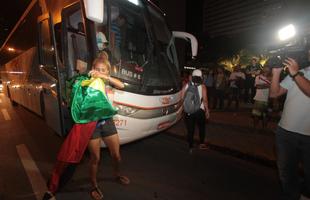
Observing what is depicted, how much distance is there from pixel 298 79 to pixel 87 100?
236cm

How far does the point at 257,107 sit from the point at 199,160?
287 cm

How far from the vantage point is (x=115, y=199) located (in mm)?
3912

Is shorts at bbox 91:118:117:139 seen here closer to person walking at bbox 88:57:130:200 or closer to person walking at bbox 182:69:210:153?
person walking at bbox 88:57:130:200

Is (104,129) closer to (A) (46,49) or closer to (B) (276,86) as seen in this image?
(B) (276,86)

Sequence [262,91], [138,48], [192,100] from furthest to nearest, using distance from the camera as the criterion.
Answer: [262,91], [192,100], [138,48]

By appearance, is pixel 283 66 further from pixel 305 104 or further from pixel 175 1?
pixel 175 1

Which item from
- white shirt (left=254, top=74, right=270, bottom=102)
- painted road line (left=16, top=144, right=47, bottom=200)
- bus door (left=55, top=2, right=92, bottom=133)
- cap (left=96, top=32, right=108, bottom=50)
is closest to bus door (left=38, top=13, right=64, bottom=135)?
bus door (left=55, top=2, right=92, bottom=133)

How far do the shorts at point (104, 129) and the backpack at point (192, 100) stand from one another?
7.68 feet

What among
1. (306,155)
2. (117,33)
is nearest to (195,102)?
(117,33)

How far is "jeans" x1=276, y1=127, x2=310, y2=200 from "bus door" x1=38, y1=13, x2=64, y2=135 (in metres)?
3.95

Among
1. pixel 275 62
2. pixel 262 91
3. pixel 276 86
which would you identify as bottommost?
pixel 262 91

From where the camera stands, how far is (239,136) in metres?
7.48

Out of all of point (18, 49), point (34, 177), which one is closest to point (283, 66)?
point (34, 177)

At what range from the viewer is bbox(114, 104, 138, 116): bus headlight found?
4872mm
